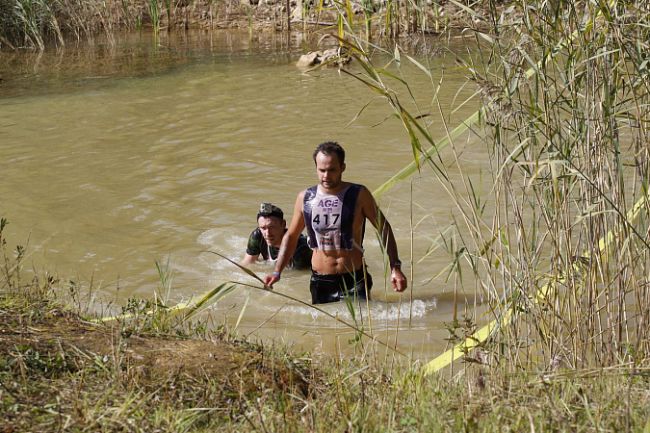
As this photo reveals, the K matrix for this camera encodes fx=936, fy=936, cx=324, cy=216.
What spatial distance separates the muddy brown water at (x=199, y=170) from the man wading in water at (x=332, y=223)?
250 millimetres

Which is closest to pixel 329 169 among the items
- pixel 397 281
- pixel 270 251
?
pixel 397 281

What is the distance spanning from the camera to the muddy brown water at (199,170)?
7.03 m

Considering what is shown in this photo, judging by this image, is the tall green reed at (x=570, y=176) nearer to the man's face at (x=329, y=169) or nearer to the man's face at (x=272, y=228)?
the man's face at (x=329, y=169)

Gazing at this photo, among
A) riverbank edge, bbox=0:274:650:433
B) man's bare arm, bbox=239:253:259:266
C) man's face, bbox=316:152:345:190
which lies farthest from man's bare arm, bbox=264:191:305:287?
riverbank edge, bbox=0:274:650:433

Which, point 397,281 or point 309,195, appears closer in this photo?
point 397,281

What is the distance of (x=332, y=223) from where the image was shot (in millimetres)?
6262

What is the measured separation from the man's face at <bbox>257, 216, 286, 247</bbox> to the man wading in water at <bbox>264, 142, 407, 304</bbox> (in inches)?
32.2

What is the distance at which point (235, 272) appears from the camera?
7.98 m

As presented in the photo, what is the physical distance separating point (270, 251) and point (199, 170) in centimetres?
311

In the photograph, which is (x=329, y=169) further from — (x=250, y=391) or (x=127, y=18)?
(x=127, y=18)

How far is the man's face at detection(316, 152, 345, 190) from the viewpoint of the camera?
607 cm

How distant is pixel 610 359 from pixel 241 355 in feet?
5.10

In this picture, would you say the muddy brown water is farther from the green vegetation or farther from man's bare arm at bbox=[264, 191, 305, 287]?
the green vegetation

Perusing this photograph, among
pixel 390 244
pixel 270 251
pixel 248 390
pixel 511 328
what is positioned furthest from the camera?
pixel 270 251
